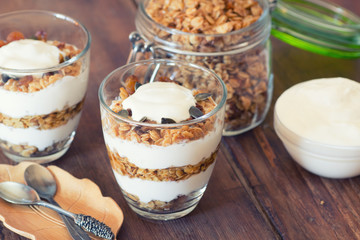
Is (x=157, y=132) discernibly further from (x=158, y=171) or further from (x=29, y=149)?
(x=29, y=149)

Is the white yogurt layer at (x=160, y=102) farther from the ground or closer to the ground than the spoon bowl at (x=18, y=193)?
farther from the ground

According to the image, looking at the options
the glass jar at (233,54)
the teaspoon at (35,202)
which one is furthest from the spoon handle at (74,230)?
the glass jar at (233,54)

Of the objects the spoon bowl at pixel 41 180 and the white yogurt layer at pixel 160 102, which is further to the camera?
the spoon bowl at pixel 41 180

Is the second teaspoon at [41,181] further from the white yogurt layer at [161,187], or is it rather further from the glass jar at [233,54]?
the glass jar at [233,54]

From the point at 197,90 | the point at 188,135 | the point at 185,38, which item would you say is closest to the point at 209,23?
the point at 185,38

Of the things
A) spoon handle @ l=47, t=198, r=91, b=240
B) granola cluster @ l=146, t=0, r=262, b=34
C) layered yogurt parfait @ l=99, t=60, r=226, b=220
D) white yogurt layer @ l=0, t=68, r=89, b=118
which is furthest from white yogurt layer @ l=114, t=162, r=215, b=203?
granola cluster @ l=146, t=0, r=262, b=34

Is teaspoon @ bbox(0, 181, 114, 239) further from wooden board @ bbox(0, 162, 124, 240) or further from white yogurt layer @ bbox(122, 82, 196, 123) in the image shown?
white yogurt layer @ bbox(122, 82, 196, 123)
